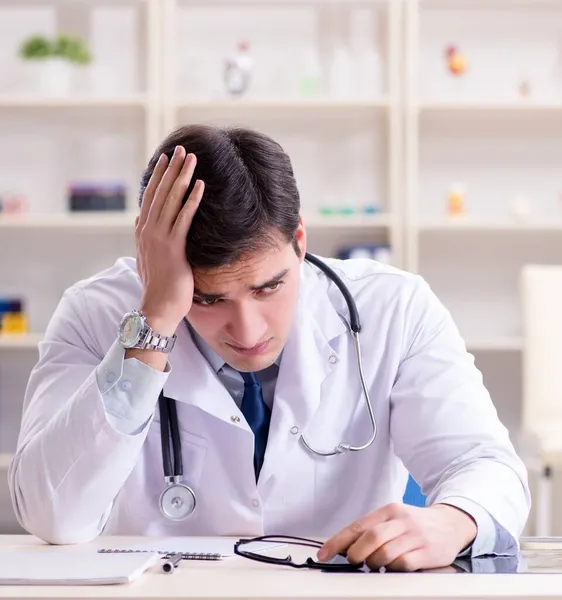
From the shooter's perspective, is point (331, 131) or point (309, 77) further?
point (331, 131)

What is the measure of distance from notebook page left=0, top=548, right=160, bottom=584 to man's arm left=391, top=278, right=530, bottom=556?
1.33 ft

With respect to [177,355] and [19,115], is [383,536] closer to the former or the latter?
[177,355]

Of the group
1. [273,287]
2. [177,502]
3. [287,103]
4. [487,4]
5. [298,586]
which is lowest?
[177,502]

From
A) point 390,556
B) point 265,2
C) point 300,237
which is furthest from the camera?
point 265,2

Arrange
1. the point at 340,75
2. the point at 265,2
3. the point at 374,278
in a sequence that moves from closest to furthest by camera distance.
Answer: the point at 374,278 → the point at 340,75 → the point at 265,2

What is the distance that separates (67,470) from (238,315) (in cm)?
30

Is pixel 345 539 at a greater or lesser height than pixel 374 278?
lesser

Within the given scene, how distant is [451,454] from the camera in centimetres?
137

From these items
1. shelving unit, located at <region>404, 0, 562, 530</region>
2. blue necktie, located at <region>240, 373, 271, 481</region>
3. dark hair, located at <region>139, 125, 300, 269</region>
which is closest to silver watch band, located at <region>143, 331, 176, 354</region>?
dark hair, located at <region>139, 125, 300, 269</region>

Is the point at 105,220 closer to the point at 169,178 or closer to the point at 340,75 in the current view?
the point at 340,75

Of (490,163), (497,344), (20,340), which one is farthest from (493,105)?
(20,340)

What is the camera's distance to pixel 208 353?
4.85 feet

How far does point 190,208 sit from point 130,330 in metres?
0.17

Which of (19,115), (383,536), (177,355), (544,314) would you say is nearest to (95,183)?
(19,115)
